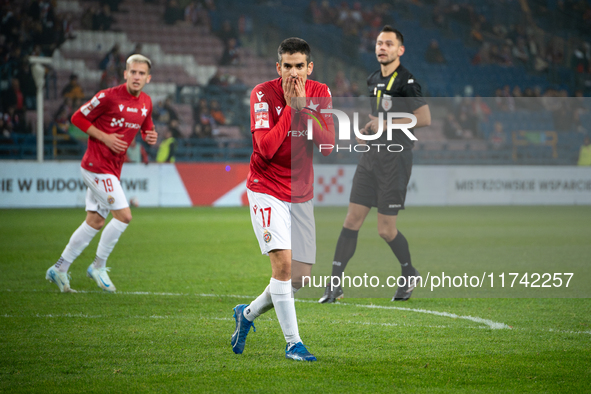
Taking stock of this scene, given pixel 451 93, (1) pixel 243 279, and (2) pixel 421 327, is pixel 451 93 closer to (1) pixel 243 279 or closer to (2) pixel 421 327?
(1) pixel 243 279

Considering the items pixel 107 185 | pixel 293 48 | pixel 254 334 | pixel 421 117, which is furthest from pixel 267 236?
pixel 107 185

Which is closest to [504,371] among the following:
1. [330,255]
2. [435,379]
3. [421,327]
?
[435,379]

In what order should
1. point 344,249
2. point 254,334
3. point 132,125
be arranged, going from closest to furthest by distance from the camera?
point 254,334 < point 344,249 < point 132,125

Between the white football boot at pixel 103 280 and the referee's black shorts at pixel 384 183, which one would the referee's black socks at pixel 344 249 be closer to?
the referee's black shorts at pixel 384 183

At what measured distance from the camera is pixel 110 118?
6605 millimetres

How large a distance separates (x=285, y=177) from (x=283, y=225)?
316mm

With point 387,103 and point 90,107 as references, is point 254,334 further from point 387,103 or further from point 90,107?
point 90,107

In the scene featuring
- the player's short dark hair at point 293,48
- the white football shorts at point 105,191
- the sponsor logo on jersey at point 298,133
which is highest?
the player's short dark hair at point 293,48

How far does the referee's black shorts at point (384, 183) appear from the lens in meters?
5.95

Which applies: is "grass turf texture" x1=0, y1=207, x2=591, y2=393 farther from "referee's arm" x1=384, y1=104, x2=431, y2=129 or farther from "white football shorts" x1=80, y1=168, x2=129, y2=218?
"referee's arm" x1=384, y1=104, x2=431, y2=129

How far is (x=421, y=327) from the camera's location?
15.8 ft

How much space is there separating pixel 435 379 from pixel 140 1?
74.6 feet

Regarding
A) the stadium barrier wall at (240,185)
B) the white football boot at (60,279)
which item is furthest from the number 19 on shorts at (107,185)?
the stadium barrier wall at (240,185)

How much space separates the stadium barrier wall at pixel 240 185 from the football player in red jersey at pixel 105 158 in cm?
962
